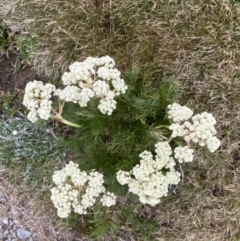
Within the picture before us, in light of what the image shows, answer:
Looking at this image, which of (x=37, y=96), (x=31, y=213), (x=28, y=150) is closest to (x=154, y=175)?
(x=37, y=96)

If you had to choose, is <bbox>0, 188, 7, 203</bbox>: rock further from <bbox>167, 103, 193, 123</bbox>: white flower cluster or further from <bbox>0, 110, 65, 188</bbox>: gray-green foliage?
<bbox>167, 103, 193, 123</bbox>: white flower cluster

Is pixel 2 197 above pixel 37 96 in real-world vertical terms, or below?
below

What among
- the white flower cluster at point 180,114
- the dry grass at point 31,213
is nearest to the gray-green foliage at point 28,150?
the dry grass at point 31,213

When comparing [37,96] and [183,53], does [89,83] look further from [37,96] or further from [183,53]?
[183,53]

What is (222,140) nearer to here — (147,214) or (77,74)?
(147,214)

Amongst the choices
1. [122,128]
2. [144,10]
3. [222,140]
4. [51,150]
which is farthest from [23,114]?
[222,140]

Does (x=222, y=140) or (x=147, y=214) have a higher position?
(x=222, y=140)
